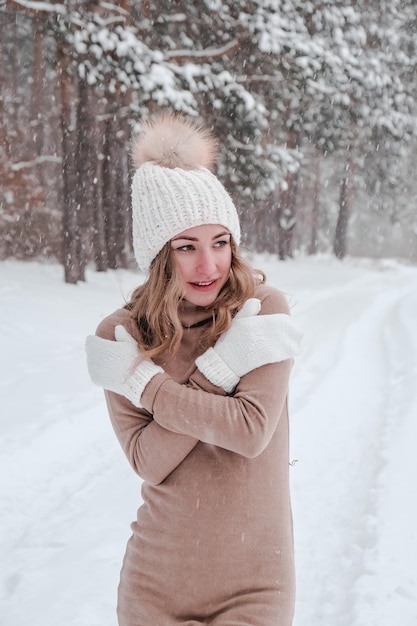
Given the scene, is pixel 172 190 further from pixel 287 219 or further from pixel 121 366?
pixel 287 219

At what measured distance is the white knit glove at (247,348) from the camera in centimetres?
174

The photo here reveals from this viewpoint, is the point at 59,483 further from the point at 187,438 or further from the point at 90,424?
the point at 187,438

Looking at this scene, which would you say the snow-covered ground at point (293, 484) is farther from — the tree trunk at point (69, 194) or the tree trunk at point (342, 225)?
the tree trunk at point (342, 225)

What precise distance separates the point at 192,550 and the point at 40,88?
76.9 ft

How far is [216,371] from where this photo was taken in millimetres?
1780

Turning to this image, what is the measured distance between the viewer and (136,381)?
1.75 metres

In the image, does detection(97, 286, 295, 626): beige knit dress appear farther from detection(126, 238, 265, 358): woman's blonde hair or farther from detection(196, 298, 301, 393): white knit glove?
detection(126, 238, 265, 358): woman's blonde hair

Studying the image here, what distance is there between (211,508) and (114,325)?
694 millimetres

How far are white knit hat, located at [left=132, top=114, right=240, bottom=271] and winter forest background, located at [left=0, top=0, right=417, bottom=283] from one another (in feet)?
24.8

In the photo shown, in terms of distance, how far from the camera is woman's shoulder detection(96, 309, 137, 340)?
1903mm

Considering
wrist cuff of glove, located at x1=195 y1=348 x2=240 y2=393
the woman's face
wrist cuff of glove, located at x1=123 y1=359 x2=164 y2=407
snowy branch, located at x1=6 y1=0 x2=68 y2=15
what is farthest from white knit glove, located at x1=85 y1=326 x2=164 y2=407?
snowy branch, located at x1=6 y1=0 x2=68 y2=15

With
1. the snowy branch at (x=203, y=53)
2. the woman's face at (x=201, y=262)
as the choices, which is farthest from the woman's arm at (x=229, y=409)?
the snowy branch at (x=203, y=53)

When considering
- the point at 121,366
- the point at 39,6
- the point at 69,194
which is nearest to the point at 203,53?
the point at 39,6

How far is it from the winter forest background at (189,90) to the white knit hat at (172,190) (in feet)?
24.8
